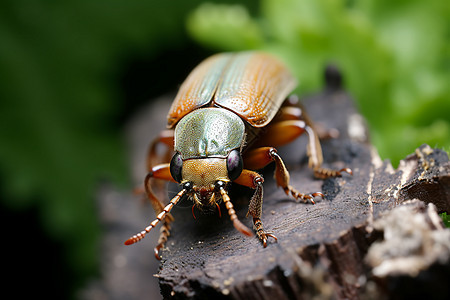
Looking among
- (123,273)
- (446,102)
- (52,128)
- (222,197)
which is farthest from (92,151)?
(446,102)

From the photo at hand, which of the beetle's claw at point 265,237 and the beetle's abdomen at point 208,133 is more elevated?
the beetle's abdomen at point 208,133

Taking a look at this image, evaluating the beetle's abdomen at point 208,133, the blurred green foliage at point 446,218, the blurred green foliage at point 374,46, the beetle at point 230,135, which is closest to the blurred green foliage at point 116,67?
the blurred green foliage at point 374,46

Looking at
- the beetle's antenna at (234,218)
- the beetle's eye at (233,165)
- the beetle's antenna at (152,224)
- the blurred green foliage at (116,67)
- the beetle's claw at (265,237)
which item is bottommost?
the beetle's claw at (265,237)

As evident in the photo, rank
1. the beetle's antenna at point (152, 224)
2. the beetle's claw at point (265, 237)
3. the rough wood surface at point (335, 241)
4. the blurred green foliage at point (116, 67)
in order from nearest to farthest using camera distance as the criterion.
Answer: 1. the rough wood surface at point (335, 241)
2. the beetle's claw at point (265, 237)
3. the beetle's antenna at point (152, 224)
4. the blurred green foliage at point (116, 67)

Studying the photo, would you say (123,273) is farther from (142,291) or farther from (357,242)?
(357,242)

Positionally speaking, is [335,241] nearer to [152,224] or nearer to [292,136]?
[152,224]

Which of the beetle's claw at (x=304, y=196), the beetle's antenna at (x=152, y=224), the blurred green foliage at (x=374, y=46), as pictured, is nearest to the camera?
the beetle's antenna at (x=152, y=224)

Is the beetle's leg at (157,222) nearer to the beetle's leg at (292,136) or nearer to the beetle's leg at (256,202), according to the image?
the beetle's leg at (256,202)
